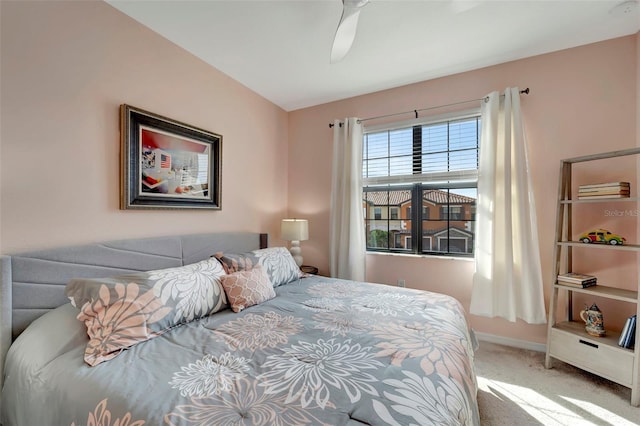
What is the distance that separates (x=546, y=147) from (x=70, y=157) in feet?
12.0

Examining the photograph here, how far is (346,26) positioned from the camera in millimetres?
1739

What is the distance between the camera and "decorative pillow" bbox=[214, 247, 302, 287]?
2.12m

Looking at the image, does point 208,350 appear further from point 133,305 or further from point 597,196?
point 597,196

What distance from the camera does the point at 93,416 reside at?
3.01 feet

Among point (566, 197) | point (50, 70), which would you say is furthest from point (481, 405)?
point (50, 70)

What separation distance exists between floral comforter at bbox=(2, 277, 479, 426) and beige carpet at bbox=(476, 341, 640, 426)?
73 centimetres

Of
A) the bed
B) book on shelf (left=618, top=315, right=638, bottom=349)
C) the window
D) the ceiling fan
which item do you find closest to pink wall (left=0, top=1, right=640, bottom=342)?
the window

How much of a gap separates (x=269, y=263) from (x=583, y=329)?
2.56 m

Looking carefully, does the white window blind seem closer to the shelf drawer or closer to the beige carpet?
the shelf drawer

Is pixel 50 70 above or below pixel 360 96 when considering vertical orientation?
below

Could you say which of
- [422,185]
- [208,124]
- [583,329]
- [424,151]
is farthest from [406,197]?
[208,124]

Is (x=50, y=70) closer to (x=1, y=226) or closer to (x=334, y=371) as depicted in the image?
(x=1, y=226)

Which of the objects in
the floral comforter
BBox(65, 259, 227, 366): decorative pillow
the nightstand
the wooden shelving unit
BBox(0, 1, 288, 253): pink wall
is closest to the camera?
the floral comforter

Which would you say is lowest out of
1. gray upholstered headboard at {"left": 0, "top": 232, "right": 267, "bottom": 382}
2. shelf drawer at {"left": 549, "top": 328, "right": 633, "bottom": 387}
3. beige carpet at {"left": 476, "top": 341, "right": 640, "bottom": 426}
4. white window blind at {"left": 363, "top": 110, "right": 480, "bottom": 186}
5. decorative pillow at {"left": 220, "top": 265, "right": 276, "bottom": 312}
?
beige carpet at {"left": 476, "top": 341, "right": 640, "bottom": 426}
